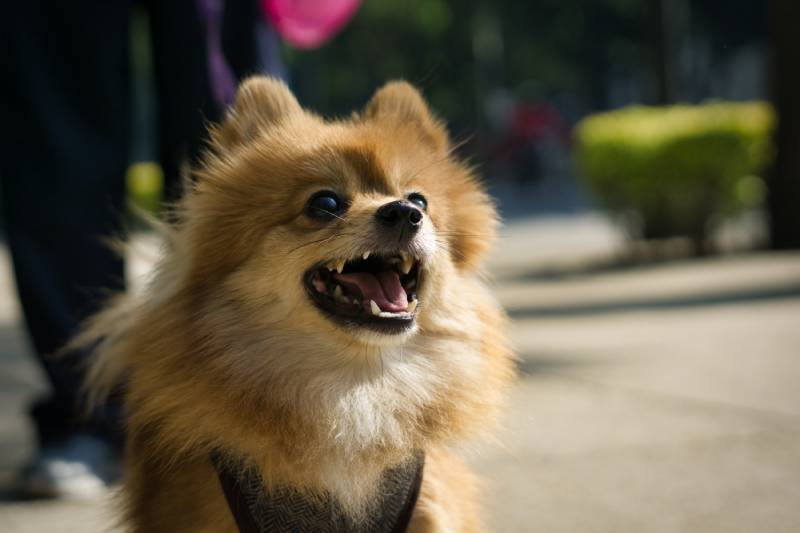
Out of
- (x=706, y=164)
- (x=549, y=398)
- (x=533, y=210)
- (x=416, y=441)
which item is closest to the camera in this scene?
(x=416, y=441)

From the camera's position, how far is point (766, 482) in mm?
3834

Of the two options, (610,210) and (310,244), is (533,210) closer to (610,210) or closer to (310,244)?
(610,210)

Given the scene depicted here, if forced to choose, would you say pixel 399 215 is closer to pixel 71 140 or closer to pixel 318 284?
pixel 318 284

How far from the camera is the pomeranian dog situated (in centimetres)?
271

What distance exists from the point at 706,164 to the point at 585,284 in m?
2.94

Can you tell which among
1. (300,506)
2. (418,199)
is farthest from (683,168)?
(300,506)

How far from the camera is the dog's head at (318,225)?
9.50 ft

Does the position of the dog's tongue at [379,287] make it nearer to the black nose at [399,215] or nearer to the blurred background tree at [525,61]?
the black nose at [399,215]

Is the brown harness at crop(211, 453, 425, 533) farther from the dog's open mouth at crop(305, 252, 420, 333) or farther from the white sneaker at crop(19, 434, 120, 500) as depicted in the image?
the white sneaker at crop(19, 434, 120, 500)

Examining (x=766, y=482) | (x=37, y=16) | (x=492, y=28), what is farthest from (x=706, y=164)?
(x=492, y=28)

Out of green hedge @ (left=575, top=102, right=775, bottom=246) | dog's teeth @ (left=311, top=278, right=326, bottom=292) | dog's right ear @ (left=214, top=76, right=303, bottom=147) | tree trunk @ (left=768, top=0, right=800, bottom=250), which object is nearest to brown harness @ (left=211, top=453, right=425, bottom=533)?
dog's teeth @ (left=311, top=278, right=326, bottom=292)

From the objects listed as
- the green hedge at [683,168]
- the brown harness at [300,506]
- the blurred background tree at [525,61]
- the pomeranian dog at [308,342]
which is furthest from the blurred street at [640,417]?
the blurred background tree at [525,61]

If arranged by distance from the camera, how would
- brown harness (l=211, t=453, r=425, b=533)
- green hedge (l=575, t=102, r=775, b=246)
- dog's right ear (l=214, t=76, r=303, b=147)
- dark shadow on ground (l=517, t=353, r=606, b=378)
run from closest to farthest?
1. brown harness (l=211, t=453, r=425, b=533)
2. dog's right ear (l=214, t=76, r=303, b=147)
3. dark shadow on ground (l=517, t=353, r=606, b=378)
4. green hedge (l=575, t=102, r=775, b=246)

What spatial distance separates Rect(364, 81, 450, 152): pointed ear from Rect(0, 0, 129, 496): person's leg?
3.75ft
